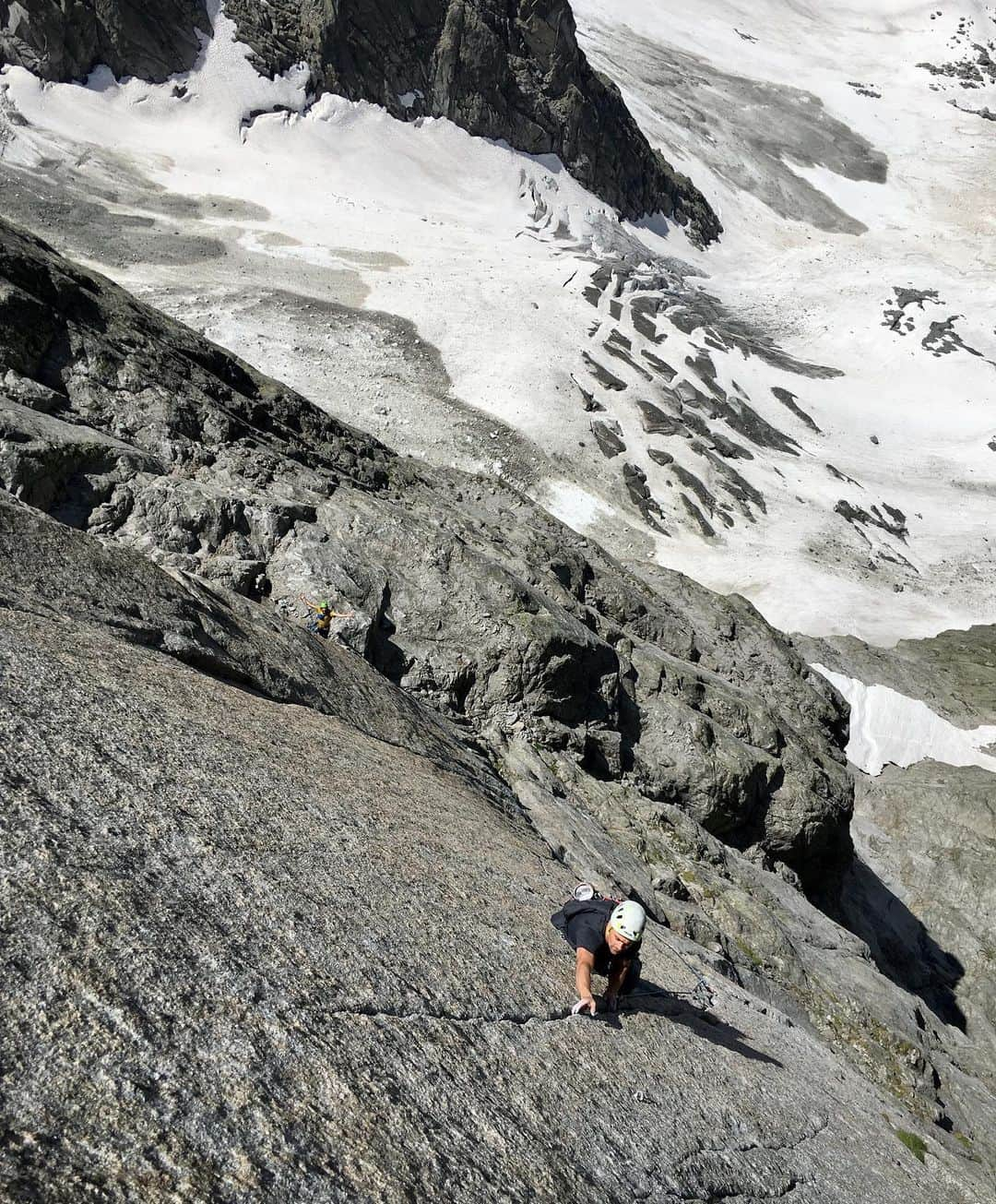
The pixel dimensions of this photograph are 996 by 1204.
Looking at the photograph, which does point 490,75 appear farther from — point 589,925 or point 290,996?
point 290,996

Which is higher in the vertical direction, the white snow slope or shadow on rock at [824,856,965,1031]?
the white snow slope

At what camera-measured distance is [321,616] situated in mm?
16484

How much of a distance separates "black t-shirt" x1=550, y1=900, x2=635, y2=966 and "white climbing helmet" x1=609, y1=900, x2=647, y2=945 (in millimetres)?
189

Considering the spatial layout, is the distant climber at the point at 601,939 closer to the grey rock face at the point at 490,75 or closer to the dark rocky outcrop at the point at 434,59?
the dark rocky outcrop at the point at 434,59

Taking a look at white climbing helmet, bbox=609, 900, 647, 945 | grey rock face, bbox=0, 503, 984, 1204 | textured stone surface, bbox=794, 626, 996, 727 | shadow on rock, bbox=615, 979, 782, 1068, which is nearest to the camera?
grey rock face, bbox=0, 503, 984, 1204

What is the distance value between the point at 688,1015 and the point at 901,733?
3843cm

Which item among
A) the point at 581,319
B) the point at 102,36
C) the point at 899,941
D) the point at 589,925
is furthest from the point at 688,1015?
the point at 102,36

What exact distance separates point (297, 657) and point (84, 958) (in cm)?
837

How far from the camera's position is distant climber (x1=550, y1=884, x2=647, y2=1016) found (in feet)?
27.9

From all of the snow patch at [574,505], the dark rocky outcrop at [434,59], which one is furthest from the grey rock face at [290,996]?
the dark rocky outcrop at [434,59]

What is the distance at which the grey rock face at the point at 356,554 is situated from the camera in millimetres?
16781

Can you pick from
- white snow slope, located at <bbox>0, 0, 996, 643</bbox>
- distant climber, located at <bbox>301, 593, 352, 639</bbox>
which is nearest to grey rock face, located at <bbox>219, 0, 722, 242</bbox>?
white snow slope, located at <bbox>0, 0, 996, 643</bbox>

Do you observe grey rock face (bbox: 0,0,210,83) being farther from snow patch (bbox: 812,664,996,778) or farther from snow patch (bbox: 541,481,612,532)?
snow patch (bbox: 812,664,996,778)

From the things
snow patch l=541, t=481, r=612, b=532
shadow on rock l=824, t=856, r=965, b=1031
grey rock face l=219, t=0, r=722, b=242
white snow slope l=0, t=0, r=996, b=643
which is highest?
grey rock face l=219, t=0, r=722, b=242
